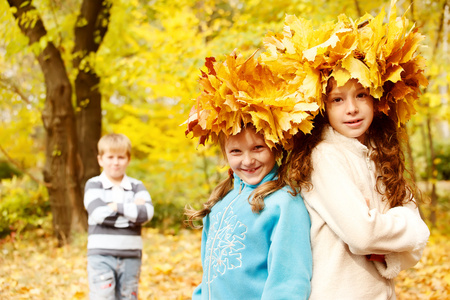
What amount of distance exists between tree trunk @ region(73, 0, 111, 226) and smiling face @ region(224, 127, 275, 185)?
5385mm

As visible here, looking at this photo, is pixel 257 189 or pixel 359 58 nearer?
pixel 359 58

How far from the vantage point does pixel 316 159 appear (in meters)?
1.99

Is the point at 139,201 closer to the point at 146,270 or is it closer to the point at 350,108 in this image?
the point at 350,108

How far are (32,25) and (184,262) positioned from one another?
3.97 m

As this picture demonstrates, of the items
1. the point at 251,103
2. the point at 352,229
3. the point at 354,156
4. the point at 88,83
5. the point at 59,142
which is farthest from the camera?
the point at 88,83

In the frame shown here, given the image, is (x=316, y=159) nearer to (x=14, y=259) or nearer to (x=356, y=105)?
(x=356, y=105)

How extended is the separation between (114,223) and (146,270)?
106 inches

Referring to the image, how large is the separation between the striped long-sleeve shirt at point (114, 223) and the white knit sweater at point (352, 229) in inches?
86.7

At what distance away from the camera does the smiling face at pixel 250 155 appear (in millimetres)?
2074

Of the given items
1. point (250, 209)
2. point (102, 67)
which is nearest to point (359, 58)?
point (250, 209)

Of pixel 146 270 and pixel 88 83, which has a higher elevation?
pixel 88 83

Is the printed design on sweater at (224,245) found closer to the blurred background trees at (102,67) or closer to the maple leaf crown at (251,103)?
the maple leaf crown at (251,103)

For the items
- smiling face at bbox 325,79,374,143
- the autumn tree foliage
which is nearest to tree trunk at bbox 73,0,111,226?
the autumn tree foliage

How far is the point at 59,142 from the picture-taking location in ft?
23.6
